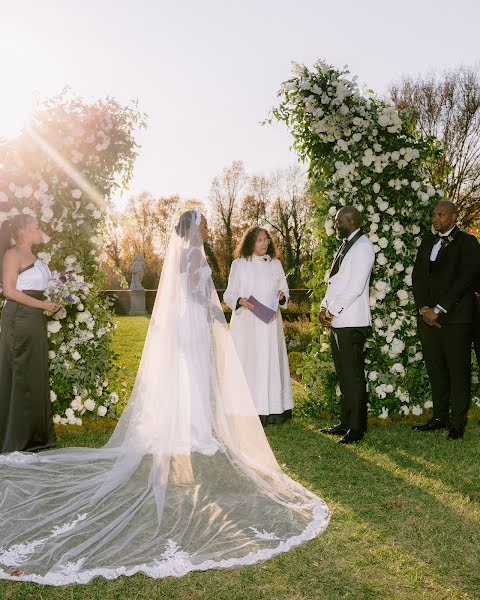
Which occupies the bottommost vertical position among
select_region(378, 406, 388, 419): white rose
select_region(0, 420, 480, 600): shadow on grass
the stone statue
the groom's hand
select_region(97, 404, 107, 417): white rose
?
select_region(0, 420, 480, 600): shadow on grass

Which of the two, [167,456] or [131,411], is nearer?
[167,456]

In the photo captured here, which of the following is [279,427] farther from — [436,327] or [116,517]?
[116,517]

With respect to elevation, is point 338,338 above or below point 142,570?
above

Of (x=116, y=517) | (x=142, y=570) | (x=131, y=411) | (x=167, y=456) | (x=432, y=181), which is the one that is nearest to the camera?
(x=142, y=570)

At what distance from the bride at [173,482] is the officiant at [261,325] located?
144 centimetres

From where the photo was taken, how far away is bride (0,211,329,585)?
3.37m

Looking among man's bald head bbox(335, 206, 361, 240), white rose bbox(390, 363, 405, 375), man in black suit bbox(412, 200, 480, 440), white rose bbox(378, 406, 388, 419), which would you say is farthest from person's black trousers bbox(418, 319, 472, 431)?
man's bald head bbox(335, 206, 361, 240)

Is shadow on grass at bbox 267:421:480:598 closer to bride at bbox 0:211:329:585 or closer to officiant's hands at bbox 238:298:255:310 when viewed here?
bride at bbox 0:211:329:585

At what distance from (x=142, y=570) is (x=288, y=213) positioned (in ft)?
117

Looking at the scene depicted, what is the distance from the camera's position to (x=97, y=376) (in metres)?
6.61

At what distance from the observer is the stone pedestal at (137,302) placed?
25.8 metres

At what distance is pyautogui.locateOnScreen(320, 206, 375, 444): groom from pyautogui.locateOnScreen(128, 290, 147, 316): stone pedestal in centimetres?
2049

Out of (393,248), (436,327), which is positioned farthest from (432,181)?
(436,327)

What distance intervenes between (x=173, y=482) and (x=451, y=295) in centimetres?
314
